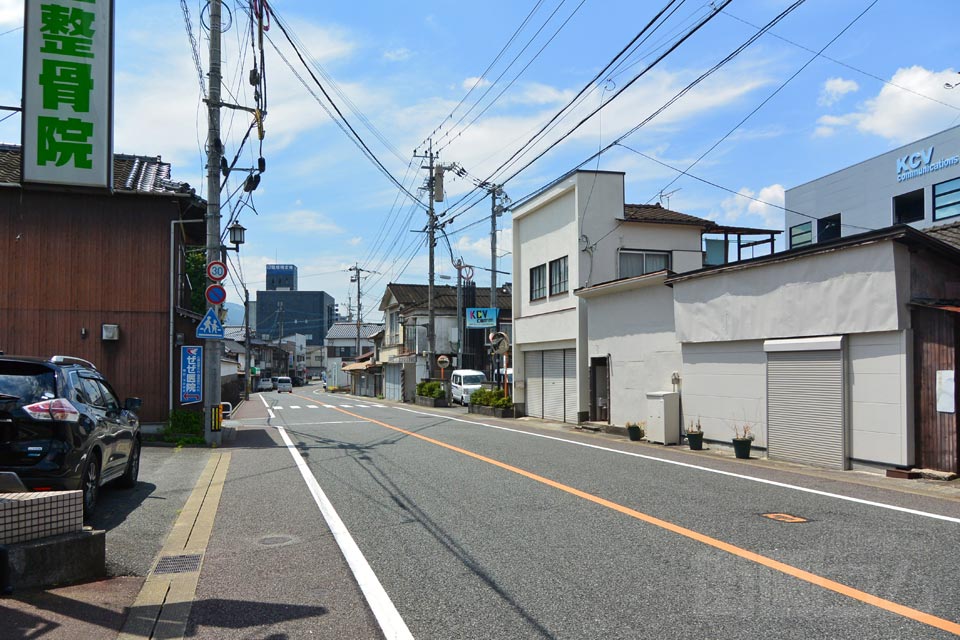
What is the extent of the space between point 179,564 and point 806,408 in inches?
433

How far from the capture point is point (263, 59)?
1661 centimetres

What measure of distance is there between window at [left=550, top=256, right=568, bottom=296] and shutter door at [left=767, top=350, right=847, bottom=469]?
37.4 ft

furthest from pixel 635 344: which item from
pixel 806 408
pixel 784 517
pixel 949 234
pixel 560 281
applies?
pixel 784 517

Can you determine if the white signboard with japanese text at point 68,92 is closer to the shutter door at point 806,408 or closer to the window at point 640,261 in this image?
the shutter door at point 806,408

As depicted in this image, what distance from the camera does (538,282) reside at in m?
27.5

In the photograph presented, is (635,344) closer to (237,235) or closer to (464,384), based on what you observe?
(237,235)

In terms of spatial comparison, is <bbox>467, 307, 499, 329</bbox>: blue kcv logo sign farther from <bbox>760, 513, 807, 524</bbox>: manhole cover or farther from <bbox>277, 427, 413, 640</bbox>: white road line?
<bbox>760, 513, 807, 524</bbox>: manhole cover

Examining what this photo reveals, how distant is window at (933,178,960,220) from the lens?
36.5 metres

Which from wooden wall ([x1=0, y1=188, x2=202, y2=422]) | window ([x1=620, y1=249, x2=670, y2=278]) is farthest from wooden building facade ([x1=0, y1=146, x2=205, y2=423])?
window ([x1=620, y1=249, x2=670, y2=278])

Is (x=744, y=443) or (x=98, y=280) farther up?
(x=98, y=280)

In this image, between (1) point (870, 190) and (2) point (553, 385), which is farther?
(1) point (870, 190)

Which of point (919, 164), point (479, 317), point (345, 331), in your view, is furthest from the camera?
point (345, 331)

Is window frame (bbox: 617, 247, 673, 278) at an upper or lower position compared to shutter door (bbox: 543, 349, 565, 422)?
upper

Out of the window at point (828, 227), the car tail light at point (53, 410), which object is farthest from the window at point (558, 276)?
the window at point (828, 227)
